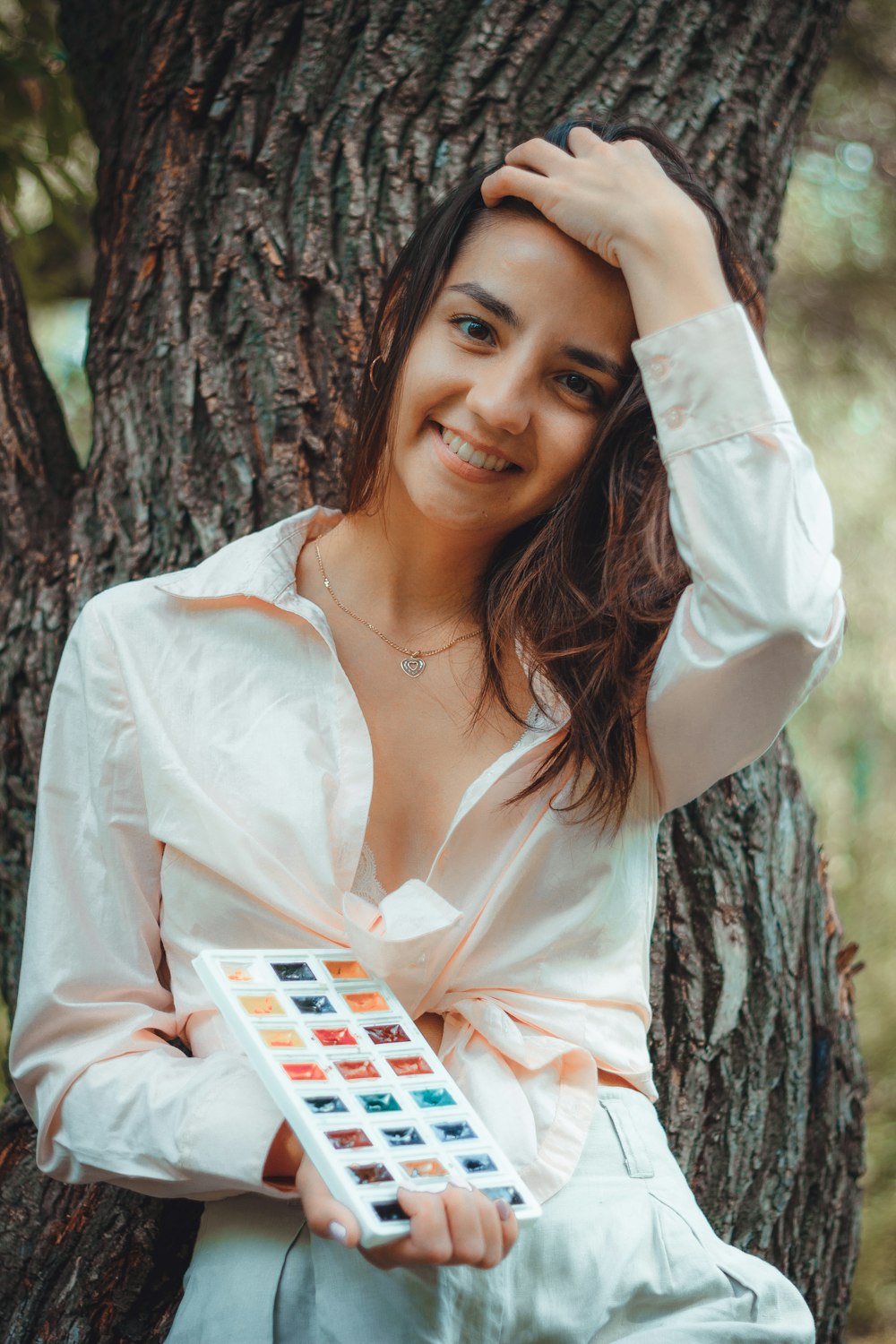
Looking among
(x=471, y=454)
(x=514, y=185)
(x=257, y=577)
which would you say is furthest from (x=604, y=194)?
(x=257, y=577)

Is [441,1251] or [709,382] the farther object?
[709,382]

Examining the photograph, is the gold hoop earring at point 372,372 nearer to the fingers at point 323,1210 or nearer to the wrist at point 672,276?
the wrist at point 672,276

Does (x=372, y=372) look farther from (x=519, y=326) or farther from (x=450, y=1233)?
(x=450, y=1233)

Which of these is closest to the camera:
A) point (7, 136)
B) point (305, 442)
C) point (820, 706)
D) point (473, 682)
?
point (473, 682)

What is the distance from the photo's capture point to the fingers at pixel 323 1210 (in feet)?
3.60

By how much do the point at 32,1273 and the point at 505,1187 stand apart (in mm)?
965

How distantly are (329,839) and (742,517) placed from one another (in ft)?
2.02

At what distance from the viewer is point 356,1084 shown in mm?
1235

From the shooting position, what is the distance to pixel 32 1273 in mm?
1787

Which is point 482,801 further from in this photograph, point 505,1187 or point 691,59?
point 691,59

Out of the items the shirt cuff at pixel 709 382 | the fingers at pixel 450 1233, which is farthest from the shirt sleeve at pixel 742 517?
the fingers at pixel 450 1233

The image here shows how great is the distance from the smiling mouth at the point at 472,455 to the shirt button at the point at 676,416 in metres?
0.25

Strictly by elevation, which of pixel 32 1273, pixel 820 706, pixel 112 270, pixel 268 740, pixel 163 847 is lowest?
pixel 820 706

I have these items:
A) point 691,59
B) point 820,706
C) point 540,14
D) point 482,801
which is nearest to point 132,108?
point 540,14
